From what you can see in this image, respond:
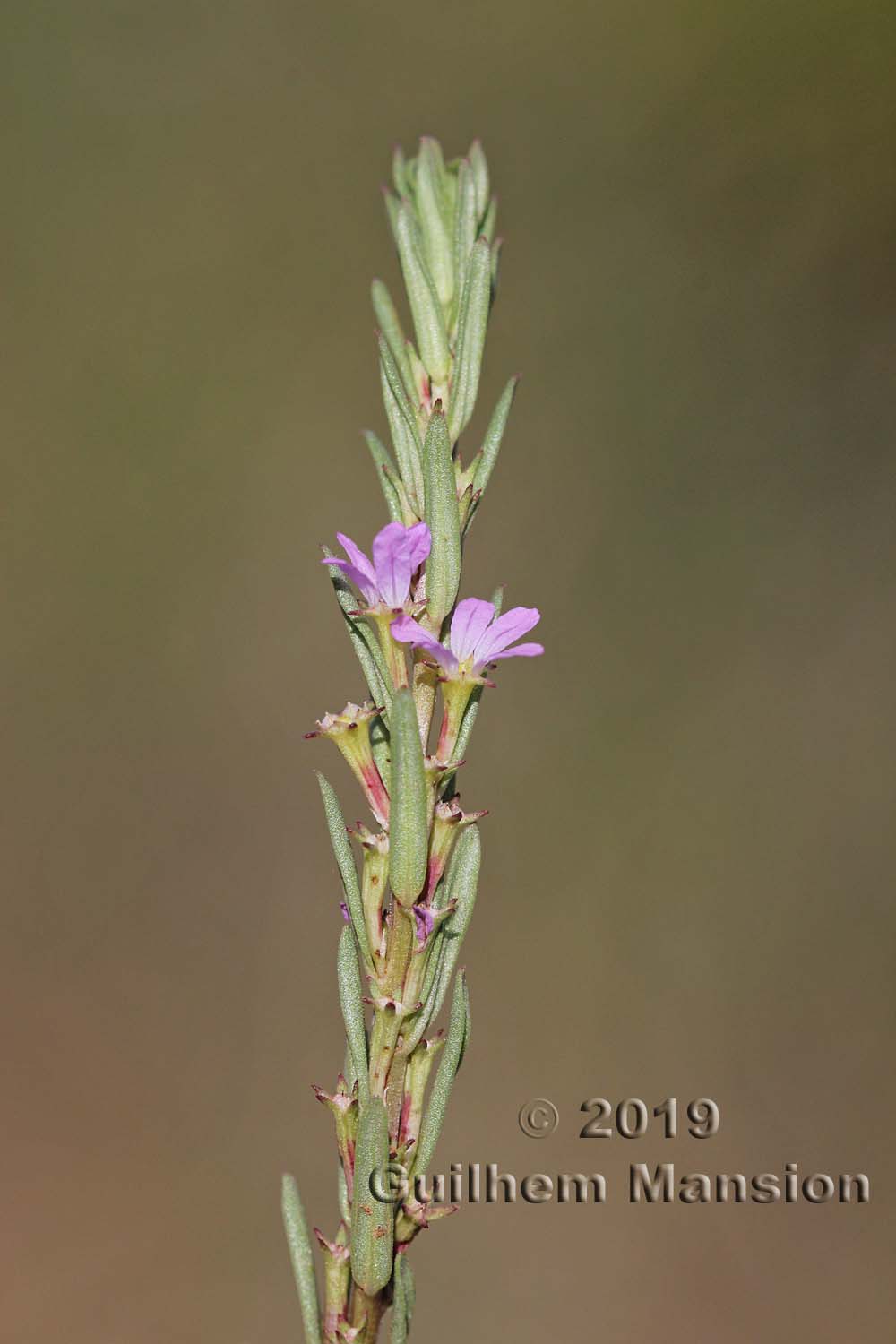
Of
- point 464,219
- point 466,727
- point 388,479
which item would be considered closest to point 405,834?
point 466,727

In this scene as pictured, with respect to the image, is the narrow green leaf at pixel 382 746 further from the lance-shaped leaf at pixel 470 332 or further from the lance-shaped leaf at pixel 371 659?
the lance-shaped leaf at pixel 470 332

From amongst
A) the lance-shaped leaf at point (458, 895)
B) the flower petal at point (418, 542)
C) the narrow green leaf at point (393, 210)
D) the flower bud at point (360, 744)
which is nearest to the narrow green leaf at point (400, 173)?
the narrow green leaf at point (393, 210)

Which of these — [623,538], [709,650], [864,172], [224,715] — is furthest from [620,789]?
[864,172]

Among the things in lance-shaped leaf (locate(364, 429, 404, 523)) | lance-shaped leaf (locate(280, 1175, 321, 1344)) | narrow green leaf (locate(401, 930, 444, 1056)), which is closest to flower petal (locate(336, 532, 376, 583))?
lance-shaped leaf (locate(364, 429, 404, 523))

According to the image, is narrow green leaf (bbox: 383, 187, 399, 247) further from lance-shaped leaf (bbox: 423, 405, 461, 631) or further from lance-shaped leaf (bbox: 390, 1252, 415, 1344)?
lance-shaped leaf (bbox: 390, 1252, 415, 1344)

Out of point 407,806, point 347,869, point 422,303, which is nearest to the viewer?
point 407,806

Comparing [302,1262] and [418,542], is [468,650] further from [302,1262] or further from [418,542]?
[302,1262]

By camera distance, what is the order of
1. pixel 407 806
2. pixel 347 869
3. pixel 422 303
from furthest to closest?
pixel 422 303 < pixel 347 869 < pixel 407 806

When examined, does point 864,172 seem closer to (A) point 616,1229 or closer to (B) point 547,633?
(B) point 547,633
